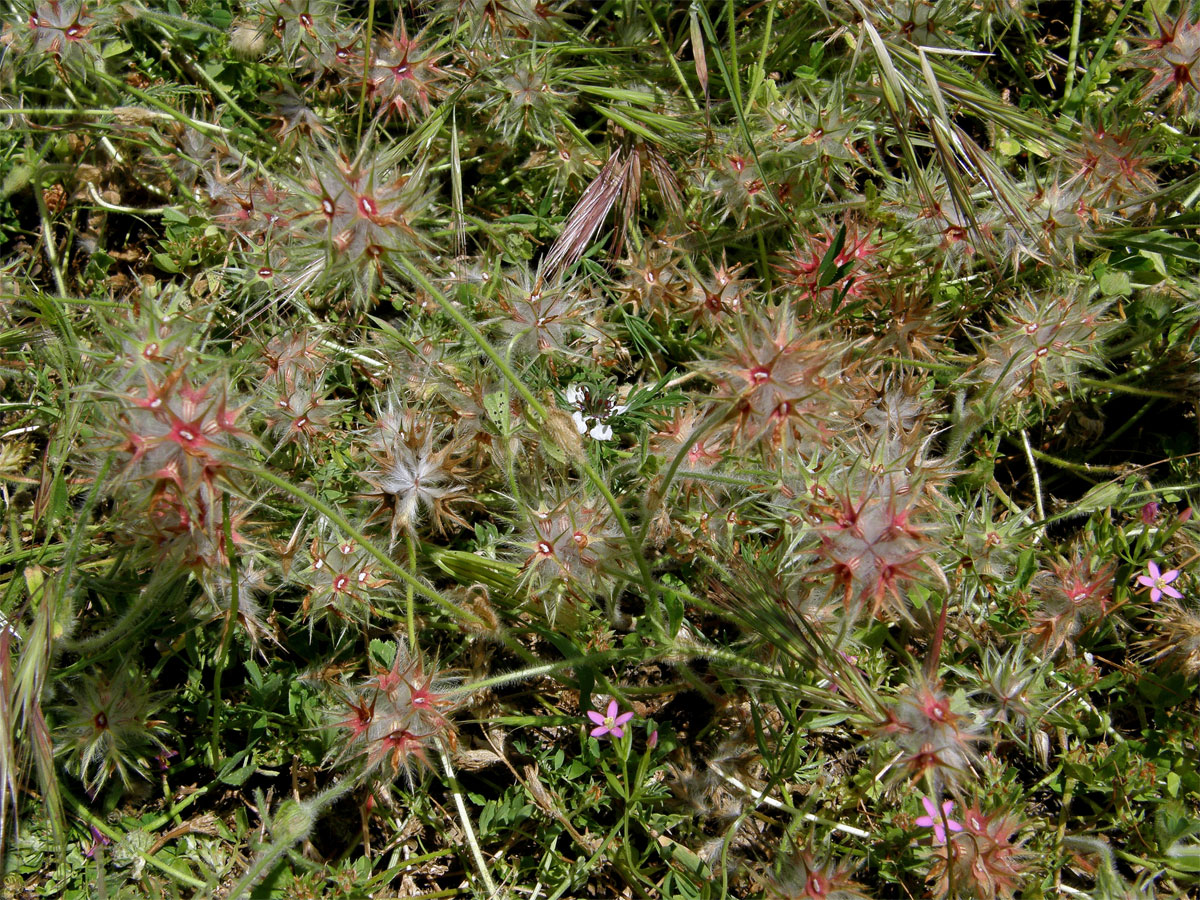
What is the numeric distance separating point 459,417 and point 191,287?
1218 millimetres

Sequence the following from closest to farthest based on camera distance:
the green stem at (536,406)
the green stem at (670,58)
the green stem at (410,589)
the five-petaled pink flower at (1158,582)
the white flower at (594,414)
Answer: the green stem at (536,406) < the green stem at (410,589) < the five-petaled pink flower at (1158,582) < the white flower at (594,414) < the green stem at (670,58)

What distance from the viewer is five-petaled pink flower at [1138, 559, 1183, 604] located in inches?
109

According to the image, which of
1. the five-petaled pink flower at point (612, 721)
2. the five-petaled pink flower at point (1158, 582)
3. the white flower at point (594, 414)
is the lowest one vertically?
the five-petaled pink flower at point (612, 721)

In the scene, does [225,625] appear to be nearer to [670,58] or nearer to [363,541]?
[363,541]

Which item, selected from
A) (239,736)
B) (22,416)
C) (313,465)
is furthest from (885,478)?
(22,416)

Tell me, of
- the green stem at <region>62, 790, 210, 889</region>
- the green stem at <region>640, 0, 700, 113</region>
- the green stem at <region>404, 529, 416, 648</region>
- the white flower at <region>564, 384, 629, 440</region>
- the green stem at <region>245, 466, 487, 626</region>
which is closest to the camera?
the green stem at <region>245, 466, 487, 626</region>

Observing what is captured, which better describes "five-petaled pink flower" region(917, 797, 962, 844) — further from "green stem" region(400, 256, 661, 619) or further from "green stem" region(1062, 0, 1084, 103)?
"green stem" region(1062, 0, 1084, 103)

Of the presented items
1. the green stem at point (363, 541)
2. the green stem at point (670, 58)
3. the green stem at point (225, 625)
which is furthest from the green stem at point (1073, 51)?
the green stem at point (225, 625)

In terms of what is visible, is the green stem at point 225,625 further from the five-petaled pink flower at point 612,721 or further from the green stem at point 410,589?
the five-petaled pink flower at point 612,721

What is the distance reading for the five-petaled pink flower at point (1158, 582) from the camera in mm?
2781

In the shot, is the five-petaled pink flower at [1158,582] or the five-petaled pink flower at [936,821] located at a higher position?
the five-petaled pink flower at [1158,582]

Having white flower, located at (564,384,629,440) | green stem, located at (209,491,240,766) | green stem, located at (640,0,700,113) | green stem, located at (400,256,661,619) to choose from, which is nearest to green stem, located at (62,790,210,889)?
green stem, located at (209,491,240,766)

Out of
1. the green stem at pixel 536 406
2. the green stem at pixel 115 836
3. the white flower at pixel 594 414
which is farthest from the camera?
the white flower at pixel 594 414

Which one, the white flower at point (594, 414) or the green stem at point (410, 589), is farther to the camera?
the white flower at point (594, 414)
